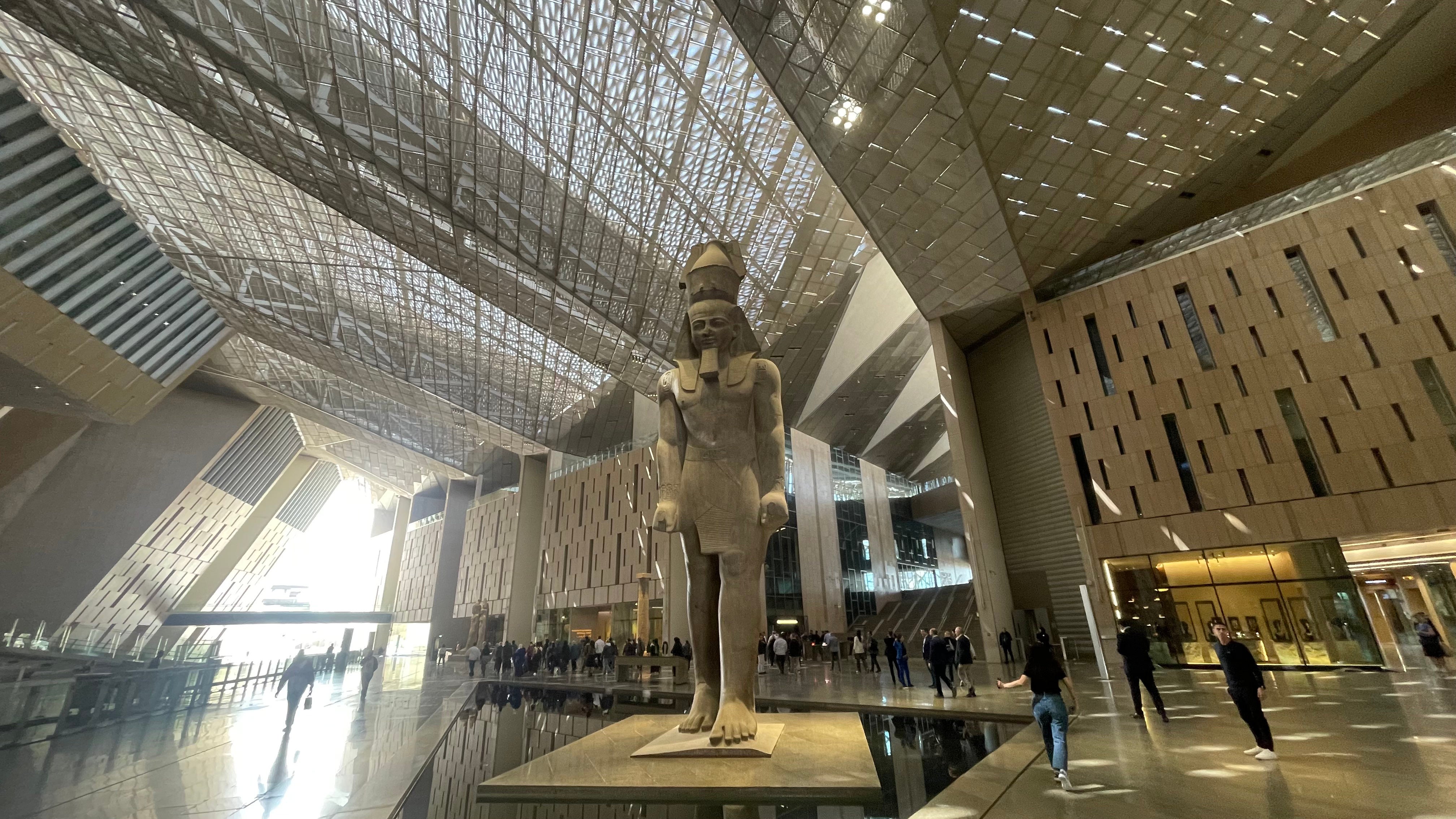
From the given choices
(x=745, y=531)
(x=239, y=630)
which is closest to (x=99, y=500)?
(x=239, y=630)

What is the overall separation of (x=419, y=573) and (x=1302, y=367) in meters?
48.4

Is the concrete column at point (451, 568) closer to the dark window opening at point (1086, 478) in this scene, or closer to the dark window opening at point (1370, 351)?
the dark window opening at point (1086, 478)

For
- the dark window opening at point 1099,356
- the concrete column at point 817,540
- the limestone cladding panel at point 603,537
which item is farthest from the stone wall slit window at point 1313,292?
the limestone cladding panel at point 603,537

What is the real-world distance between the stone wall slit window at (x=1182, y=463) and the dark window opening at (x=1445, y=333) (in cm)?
436

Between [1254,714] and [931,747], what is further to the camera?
[931,747]

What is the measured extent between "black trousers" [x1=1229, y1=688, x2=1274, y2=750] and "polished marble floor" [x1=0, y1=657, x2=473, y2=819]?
6.08 m

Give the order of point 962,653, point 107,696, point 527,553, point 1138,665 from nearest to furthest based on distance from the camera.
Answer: point 107,696
point 1138,665
point 962,653
point 527,553

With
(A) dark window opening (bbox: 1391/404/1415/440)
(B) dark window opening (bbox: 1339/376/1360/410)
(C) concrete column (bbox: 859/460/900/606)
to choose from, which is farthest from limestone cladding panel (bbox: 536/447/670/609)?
(A) dark window opening (bbox: 1391/404/1415/440)

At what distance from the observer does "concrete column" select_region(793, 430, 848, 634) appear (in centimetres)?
2594

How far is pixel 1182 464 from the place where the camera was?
46.4 feet

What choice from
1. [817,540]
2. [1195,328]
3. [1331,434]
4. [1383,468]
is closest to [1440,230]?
[1195,328]

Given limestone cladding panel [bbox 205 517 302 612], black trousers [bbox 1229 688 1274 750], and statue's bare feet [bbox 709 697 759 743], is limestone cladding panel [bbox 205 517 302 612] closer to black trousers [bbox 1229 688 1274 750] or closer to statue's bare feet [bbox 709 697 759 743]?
statue's bare feet [bbox 709 697 759 743]

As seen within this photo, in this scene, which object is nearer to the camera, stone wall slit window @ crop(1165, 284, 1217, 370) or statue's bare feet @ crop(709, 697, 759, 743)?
statue's bare feet @ crop(709, 697, 759, 743)

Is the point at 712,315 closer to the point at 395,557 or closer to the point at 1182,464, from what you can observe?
the point at 1182,464
